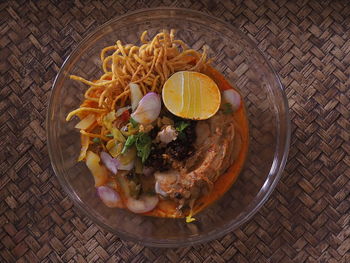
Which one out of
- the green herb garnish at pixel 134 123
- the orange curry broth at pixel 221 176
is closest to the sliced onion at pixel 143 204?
the orange curry broth at pixel 221 176

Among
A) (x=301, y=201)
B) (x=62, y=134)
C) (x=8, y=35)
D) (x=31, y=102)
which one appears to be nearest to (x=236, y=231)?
(x=301, y=201)

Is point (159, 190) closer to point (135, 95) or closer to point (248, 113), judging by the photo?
point (135, 95)

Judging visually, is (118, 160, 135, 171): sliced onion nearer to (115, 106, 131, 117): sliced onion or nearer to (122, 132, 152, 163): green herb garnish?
(122, 132, 152, 163): green herb garnish

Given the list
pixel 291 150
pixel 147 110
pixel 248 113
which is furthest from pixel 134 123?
pixel 291 150

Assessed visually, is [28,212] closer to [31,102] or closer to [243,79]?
[31,102]

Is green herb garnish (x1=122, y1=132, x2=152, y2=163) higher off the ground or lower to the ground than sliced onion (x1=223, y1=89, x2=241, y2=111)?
higher

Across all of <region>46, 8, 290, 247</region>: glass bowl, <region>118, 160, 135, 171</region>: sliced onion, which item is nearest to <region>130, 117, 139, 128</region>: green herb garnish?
<region>118, 160, 135, 171</region>: sliced onion

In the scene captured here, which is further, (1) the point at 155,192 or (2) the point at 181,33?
(2) the point at 181,33
